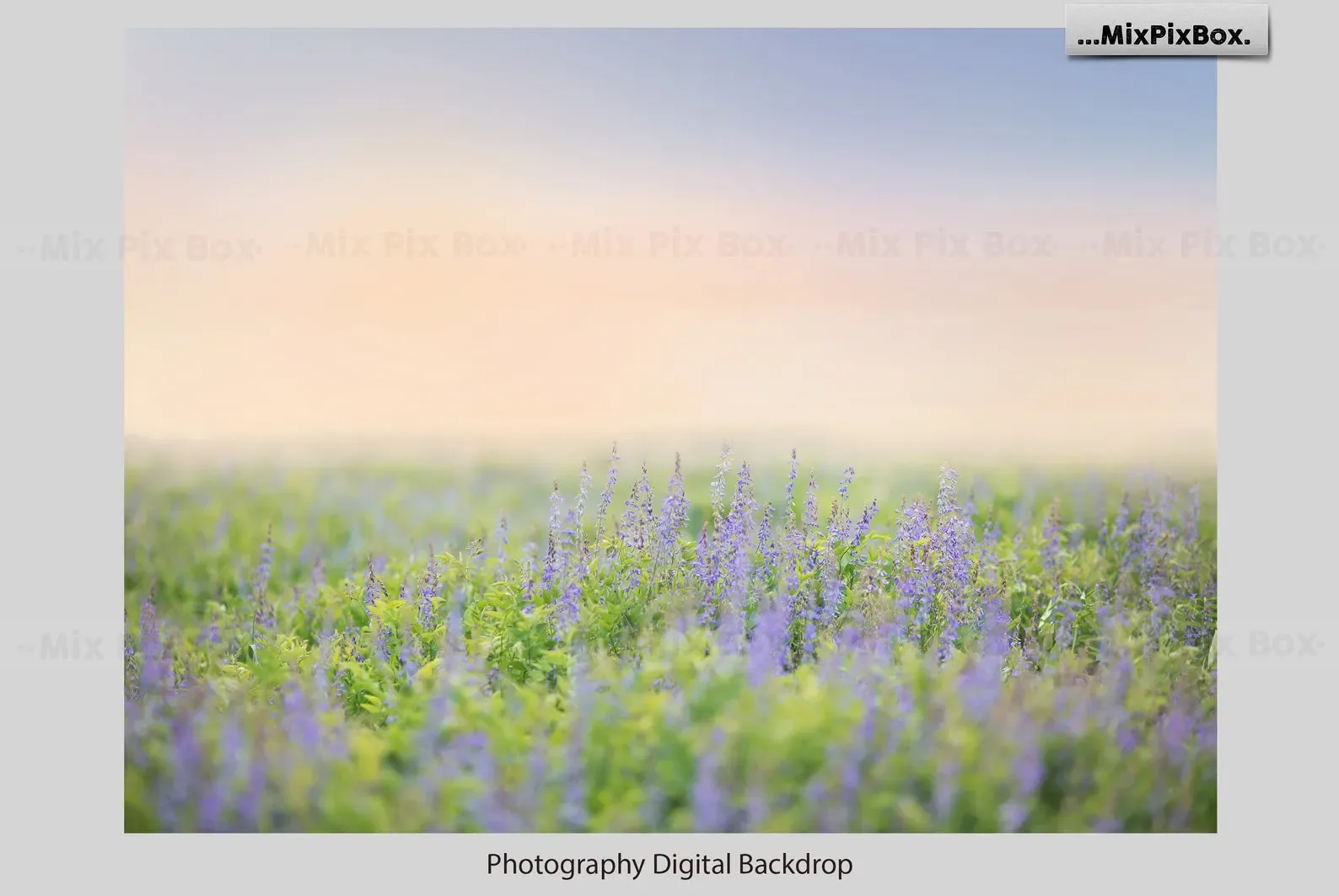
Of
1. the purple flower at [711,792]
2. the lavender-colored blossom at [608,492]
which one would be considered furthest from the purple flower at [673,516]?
the purple flower at [711,792]

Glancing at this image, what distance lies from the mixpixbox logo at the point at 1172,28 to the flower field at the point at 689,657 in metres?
2.37

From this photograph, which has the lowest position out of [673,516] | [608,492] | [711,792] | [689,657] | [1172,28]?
[711,792]

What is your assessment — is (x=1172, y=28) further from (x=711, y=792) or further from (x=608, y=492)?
(x=711, y=792)

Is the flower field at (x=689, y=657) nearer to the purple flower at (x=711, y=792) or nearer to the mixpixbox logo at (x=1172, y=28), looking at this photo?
the purple flower at (x=711, y=792)

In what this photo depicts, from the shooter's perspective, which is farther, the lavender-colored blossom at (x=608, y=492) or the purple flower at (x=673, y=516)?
the lavender-colored blossom at (x=608, y=492)

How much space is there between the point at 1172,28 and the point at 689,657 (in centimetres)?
420

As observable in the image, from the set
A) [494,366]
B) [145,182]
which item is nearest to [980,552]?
[494,366]

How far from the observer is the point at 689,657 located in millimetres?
4953

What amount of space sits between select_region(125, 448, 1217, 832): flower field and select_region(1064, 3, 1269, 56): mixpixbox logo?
7.78 feet

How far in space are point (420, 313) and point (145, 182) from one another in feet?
5.35

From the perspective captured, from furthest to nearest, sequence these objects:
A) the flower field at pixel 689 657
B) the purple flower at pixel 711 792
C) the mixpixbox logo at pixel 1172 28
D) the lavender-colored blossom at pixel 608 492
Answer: the lavender-colored blossom at pixel 608 492 < the mixpixbox logo at pixel 1172 28 < the flower field at pixel 689 657 < the purple flower at pixel 711 792

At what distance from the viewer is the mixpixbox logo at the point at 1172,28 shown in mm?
5688

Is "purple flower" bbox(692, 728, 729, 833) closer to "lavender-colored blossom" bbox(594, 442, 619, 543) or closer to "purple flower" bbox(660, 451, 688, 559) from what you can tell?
"purple flower" bbox(660, 451, 688, 559)

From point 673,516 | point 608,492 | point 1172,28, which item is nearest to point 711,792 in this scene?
point 673,516
